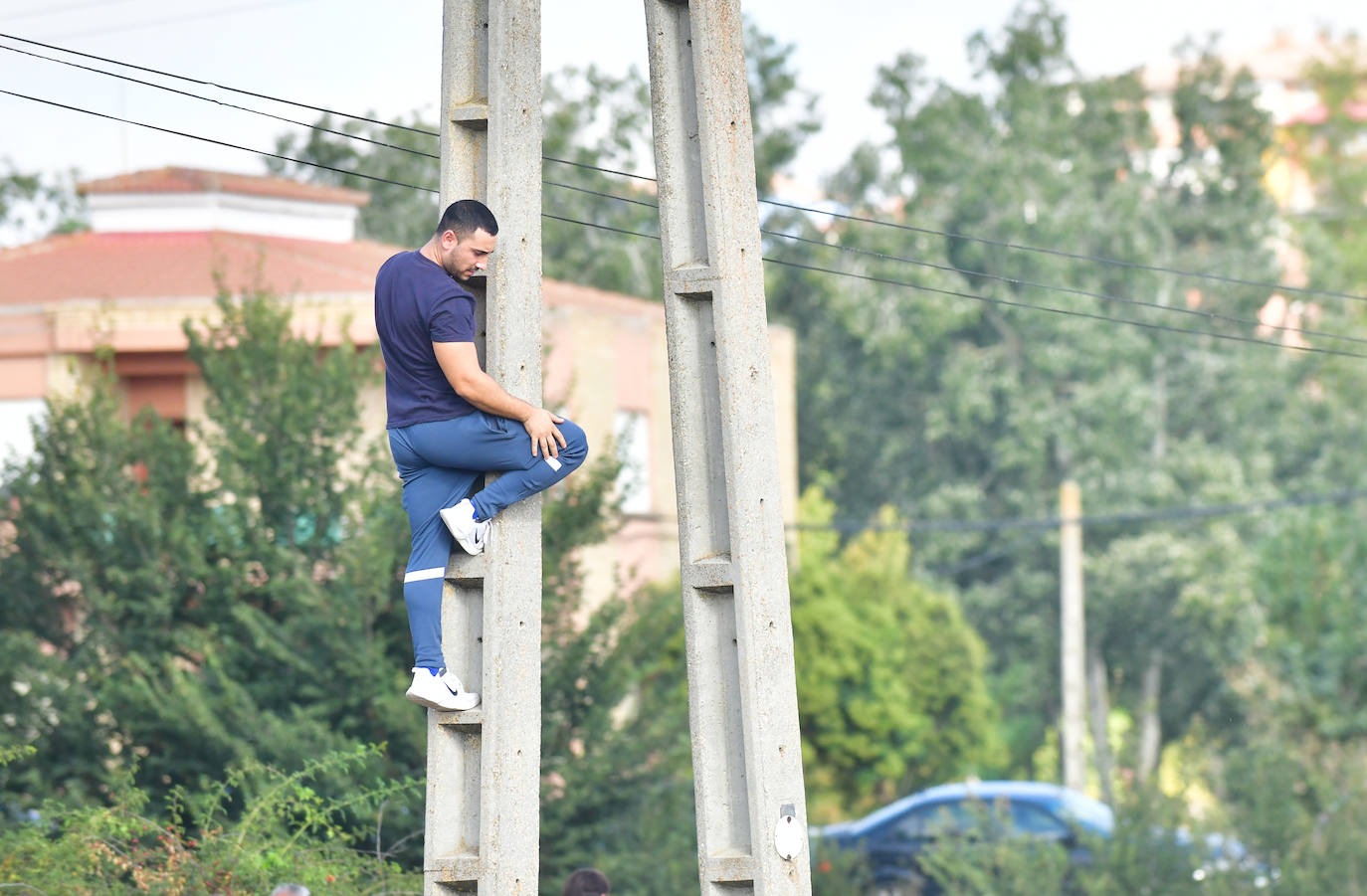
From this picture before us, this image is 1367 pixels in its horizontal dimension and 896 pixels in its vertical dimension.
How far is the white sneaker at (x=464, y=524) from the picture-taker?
6.32 metres

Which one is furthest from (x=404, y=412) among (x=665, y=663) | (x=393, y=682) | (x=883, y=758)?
(x=883, y=758)

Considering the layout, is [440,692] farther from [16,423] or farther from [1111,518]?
[1111,518]

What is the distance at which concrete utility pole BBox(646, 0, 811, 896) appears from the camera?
6.44 m

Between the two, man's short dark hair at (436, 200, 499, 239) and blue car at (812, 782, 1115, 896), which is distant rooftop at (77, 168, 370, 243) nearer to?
blue car at (812, 782, 1115, 896)

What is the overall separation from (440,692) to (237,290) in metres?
20.9

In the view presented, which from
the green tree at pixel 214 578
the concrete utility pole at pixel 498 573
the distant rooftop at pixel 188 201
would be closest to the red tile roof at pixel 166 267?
the distant rooftop at pixel 188 201

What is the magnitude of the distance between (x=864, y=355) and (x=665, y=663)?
29538 millimetres

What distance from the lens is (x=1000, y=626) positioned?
48.0m

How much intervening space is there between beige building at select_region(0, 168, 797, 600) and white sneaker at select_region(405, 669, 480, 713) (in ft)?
42.6

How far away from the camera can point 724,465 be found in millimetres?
6625

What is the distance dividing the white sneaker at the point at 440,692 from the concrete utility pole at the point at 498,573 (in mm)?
65

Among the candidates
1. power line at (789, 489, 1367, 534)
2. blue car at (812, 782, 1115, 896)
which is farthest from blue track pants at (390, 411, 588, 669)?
power line at (789, 489, 1367, 534)

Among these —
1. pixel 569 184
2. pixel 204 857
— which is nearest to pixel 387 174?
pixel 569 184

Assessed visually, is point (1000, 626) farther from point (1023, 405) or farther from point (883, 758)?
point (883, 758)
